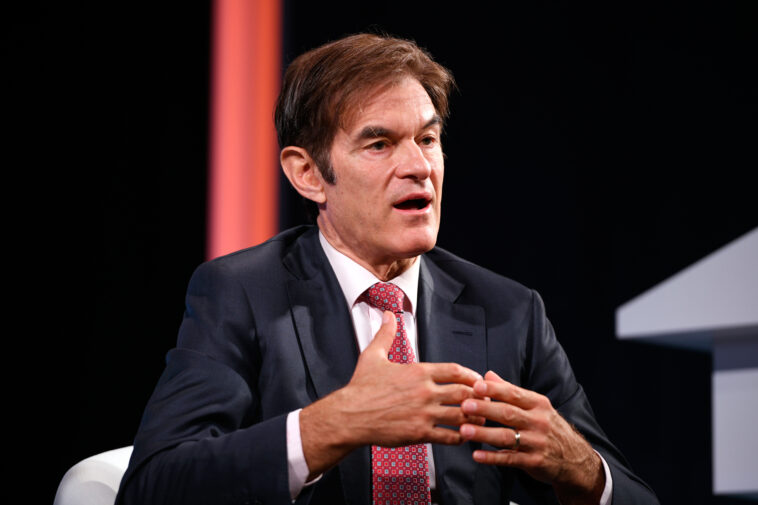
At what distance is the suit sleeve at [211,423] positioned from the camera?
44.4 inches

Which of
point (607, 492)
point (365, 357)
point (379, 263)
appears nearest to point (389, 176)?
point (379, 263)

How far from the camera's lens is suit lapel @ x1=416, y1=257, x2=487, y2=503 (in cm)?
134

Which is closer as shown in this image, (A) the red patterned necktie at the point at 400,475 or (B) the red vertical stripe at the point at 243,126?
(A) the red patterned necktie at the point at 400,475

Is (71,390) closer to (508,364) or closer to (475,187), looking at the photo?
(475,187)

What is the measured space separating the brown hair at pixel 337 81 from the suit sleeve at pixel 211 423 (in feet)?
1.04

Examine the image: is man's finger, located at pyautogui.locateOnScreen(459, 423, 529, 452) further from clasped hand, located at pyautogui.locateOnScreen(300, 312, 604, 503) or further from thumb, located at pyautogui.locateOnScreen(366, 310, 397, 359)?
thumb, located at pyautogui.locateOnScreen(366, 310, 397, 359)

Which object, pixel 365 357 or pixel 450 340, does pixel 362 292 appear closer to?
pixel 450 340

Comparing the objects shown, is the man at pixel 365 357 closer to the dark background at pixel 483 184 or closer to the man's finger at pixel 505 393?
the man's finger at pixel 505 393

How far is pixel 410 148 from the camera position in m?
1.45

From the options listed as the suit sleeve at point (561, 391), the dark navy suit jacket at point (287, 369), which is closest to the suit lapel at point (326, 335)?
the dark navy suit jacket at point (287, 369)

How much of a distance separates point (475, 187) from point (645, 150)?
0.59 meters

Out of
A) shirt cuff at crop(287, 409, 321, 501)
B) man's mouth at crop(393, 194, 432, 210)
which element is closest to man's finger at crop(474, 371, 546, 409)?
shirt cuff at crop(287, 409, 321, 501)

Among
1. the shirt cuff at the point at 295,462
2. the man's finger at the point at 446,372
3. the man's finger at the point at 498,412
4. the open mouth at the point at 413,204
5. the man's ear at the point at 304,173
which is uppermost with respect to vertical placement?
the man's ear at the point at 304,173

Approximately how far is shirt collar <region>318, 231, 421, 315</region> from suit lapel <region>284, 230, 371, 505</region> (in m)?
0.02
